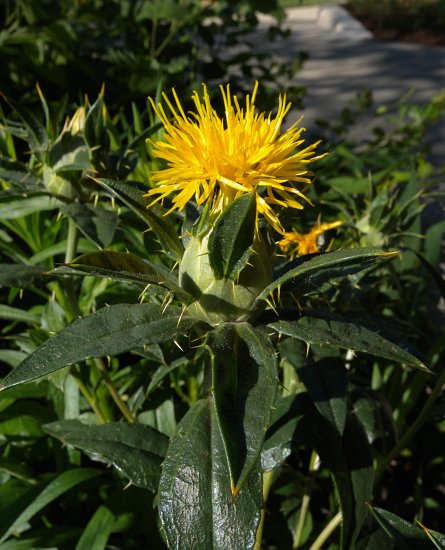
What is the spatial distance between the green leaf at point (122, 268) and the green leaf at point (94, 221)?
229mm

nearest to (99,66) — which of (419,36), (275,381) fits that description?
(275,381)

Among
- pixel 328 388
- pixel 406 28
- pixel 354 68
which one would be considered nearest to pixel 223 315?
pixel 328 388

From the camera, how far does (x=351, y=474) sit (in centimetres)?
97

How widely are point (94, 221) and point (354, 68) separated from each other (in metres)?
6.82

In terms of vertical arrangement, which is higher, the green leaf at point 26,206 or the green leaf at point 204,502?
the green leaf at point 204,502

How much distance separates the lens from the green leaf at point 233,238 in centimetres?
66

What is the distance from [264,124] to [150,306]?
275 millimetres

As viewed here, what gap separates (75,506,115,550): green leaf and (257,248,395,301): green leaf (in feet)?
2.01

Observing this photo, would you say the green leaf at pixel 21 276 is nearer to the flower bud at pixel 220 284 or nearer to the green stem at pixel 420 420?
the flower bud at pixel 220 284

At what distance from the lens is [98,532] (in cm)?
112

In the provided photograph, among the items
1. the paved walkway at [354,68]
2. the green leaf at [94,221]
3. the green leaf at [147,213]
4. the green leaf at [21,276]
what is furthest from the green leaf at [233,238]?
the paved walkway at [354,68]

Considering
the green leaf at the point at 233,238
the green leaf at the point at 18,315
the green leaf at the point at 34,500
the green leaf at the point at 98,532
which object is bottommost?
the green leaf at the point at 98,532

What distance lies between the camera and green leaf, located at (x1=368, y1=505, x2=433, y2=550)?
733mm

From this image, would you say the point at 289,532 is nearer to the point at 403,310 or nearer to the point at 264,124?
the point at 403,310
